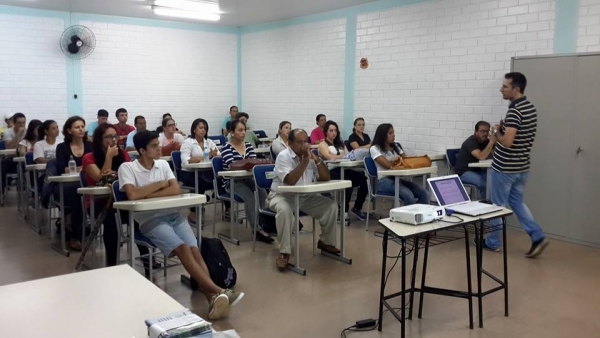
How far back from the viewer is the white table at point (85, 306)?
1.59 meters

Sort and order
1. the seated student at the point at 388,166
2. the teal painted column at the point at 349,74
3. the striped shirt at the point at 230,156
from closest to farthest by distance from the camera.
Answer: the striped shirt at the point at 230,156
the seated student at the point at 388,166
the teal painted column at the point at 349,74

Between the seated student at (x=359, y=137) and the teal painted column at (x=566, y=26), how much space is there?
112 inches

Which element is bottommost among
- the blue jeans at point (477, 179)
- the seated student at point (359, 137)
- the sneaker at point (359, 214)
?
the sneaker at point (359, 214)

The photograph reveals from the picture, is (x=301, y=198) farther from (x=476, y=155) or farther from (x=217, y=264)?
(x=476, y=155)

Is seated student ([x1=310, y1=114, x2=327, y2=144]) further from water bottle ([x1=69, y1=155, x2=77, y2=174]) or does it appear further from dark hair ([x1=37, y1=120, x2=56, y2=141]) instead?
water bottle ([x1=69, y1=155, x2=77, y2=174])

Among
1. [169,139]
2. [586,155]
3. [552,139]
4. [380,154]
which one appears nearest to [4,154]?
[169,139]

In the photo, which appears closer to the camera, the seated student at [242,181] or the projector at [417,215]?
the projector at [417,215]

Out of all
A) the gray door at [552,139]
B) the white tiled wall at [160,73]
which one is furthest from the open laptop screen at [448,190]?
the white tiled wall at [160,73]

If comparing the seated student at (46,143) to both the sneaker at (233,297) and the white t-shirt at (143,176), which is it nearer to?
the white t-shirt at (143,176)

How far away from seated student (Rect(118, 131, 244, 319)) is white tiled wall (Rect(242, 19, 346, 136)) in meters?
5.05

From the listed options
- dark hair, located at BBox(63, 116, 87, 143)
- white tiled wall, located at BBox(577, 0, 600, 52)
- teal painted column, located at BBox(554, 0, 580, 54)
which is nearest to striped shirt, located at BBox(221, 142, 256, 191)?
dark hair, located at BBox(63, 116, 87, 143)

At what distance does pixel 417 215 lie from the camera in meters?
3.04

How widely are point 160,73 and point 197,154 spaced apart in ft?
13.4

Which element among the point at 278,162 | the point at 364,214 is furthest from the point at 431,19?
the point at 278,162
